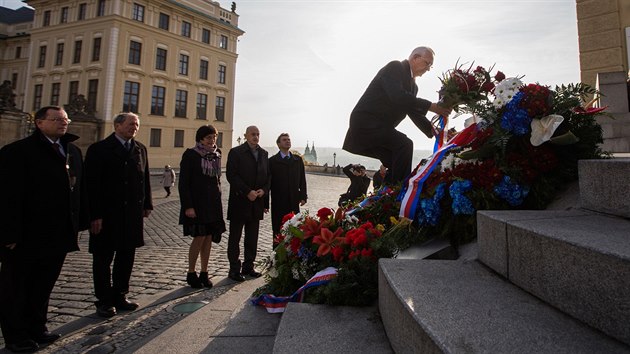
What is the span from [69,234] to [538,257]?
3607mm

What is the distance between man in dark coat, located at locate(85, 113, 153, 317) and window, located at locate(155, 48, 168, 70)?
39.9m

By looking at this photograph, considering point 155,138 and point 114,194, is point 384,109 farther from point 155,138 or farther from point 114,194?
point 155,138

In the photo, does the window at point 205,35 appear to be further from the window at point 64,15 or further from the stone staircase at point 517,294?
the stone staircase at point 517,294

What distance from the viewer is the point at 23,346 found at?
2738mm

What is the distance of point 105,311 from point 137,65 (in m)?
40.2

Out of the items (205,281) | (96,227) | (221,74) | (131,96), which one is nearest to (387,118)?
(205,281)

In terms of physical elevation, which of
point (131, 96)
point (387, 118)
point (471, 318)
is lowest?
point (471, 318)

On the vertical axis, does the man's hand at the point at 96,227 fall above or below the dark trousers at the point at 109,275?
above

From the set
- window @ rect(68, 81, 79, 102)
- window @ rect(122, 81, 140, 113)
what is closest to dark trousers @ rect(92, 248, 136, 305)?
window @ rect(122, 81, 140, 113)

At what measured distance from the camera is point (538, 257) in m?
1.66

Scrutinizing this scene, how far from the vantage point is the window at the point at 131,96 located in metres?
37.0

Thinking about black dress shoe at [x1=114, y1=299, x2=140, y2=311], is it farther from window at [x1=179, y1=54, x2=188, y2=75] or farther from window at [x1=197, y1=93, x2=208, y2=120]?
window at [x1=179, y1=54, x2=188, y2=75]

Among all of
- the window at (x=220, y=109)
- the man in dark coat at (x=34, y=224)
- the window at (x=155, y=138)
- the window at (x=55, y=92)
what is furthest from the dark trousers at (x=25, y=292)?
the window at (x=55, y=92)

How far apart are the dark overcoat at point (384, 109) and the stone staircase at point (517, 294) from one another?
1922 mm
